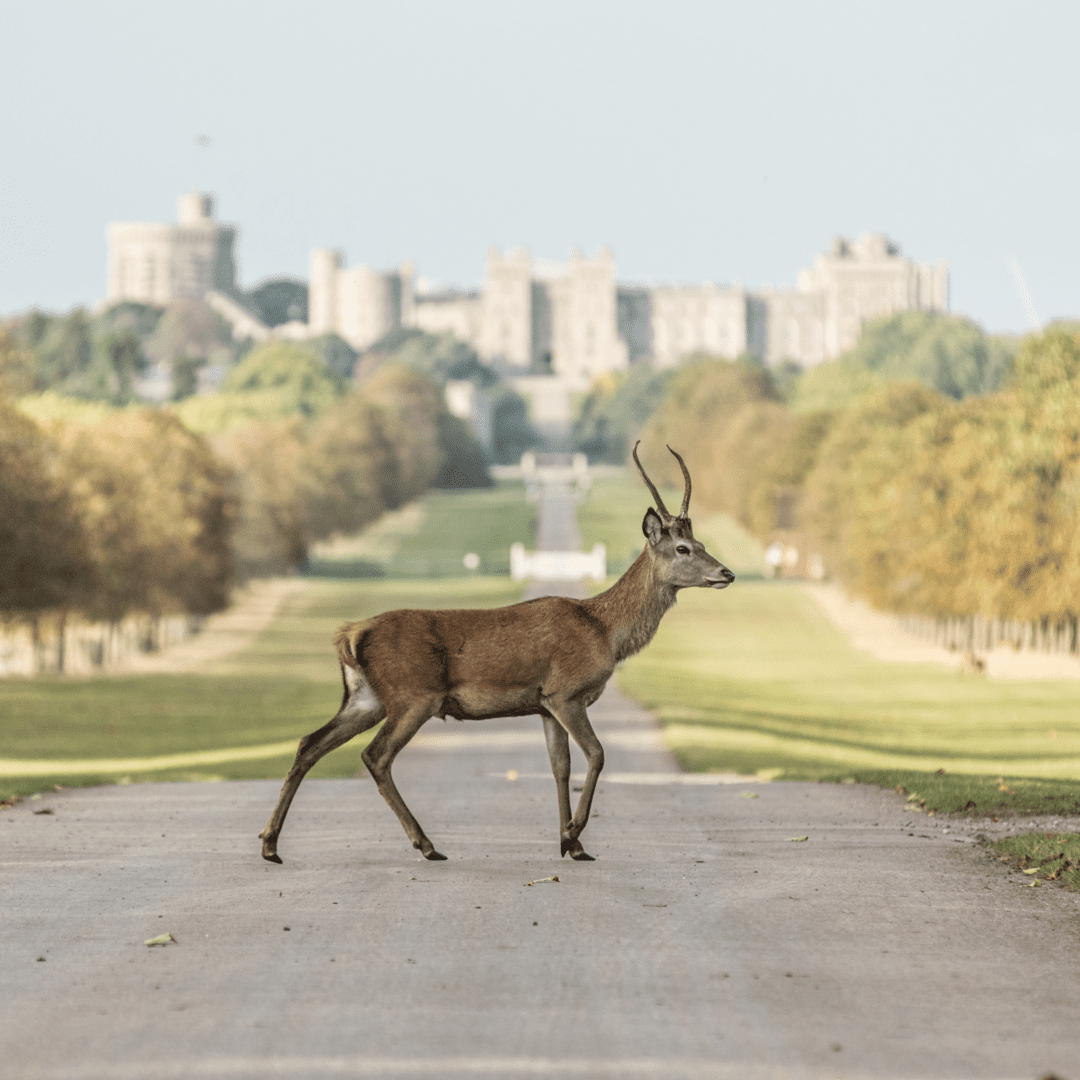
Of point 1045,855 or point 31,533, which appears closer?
point 1045,855

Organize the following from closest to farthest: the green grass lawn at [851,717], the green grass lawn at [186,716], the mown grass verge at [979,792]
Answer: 1. the mown grass verge at [979,792]
2. the green grass lawn at [851,717]
3. the green grass lawn at [186,716]

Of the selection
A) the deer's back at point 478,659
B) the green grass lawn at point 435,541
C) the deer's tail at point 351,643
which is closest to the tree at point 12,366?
the deer's tail at point 351,643

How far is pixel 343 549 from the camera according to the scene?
137250 millimetres

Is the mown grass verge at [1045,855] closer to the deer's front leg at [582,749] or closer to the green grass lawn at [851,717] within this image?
the green grass lawn at [851,717]

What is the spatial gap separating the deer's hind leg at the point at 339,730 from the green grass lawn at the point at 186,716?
8071 mm

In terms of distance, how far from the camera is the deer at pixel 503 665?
520 inches

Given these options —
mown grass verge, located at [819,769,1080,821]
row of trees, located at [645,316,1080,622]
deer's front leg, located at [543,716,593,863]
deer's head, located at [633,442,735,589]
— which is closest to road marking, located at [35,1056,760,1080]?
deer's front leg, located at [543,716,593,863]

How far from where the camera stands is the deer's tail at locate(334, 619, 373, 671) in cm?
1336

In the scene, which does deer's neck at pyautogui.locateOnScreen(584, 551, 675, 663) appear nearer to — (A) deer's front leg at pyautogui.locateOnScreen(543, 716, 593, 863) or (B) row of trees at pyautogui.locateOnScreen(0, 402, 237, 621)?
(A) deer's front leg at pyautogui.locateOnScreen(543, 716, 593, 863)

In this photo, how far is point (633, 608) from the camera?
45.1ft

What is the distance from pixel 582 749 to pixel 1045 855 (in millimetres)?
3819

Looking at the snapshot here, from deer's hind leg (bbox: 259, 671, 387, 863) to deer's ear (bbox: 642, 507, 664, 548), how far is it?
2389mm

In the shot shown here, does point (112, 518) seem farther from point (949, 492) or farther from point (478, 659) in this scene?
point (478, 659)

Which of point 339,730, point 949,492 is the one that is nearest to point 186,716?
point 949,492
